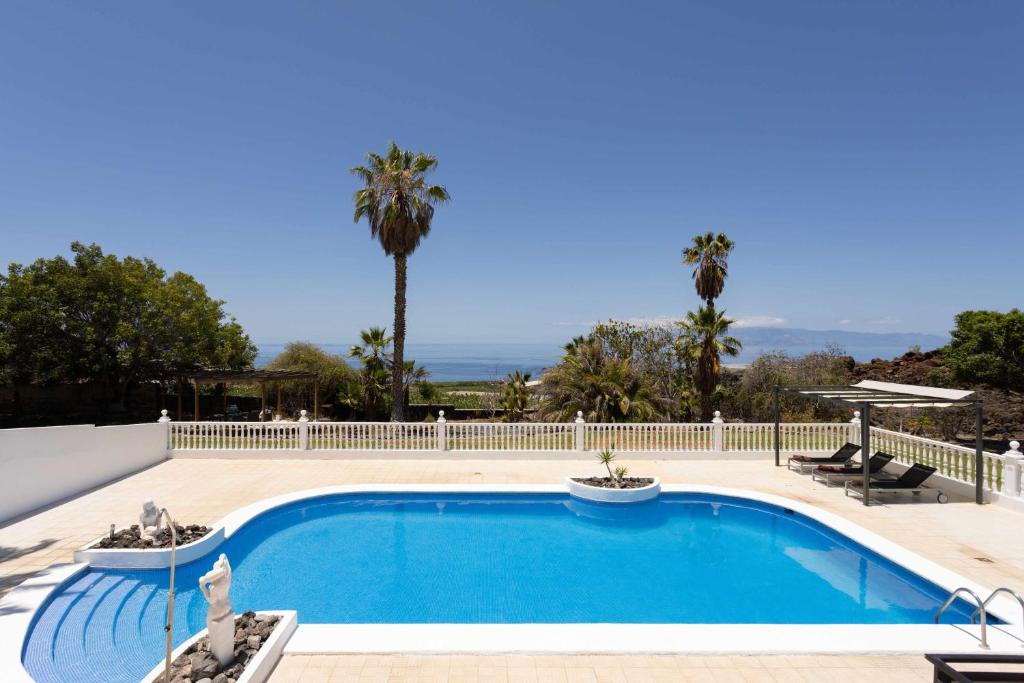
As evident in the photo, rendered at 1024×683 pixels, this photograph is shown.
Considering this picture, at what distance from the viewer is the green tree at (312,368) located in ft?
99.7

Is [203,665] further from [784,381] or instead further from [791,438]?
[784,381]

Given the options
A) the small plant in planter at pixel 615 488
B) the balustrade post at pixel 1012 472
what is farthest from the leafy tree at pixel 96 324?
the balustrade post at pixel 1012 472

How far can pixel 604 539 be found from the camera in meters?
8.59

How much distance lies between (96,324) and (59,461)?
15325 mm

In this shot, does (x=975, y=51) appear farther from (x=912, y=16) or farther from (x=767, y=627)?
(x=767, y=627)

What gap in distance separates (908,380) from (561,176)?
24014mm

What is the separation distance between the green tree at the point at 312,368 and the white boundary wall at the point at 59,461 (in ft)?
57.3

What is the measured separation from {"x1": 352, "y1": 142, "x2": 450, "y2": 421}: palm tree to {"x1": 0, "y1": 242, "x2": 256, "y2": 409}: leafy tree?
10.1m

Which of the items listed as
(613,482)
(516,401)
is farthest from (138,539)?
(516,401)

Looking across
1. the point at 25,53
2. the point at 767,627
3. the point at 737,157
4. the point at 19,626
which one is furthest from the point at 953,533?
the point at 25,53

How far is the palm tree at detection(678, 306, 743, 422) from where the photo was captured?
23.0m

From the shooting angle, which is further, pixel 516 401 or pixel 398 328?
pixel 516 401

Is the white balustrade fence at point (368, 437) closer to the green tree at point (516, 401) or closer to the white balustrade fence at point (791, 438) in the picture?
the white balustrade fence at point (791, 438)

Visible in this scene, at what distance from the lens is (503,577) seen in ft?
22.9
